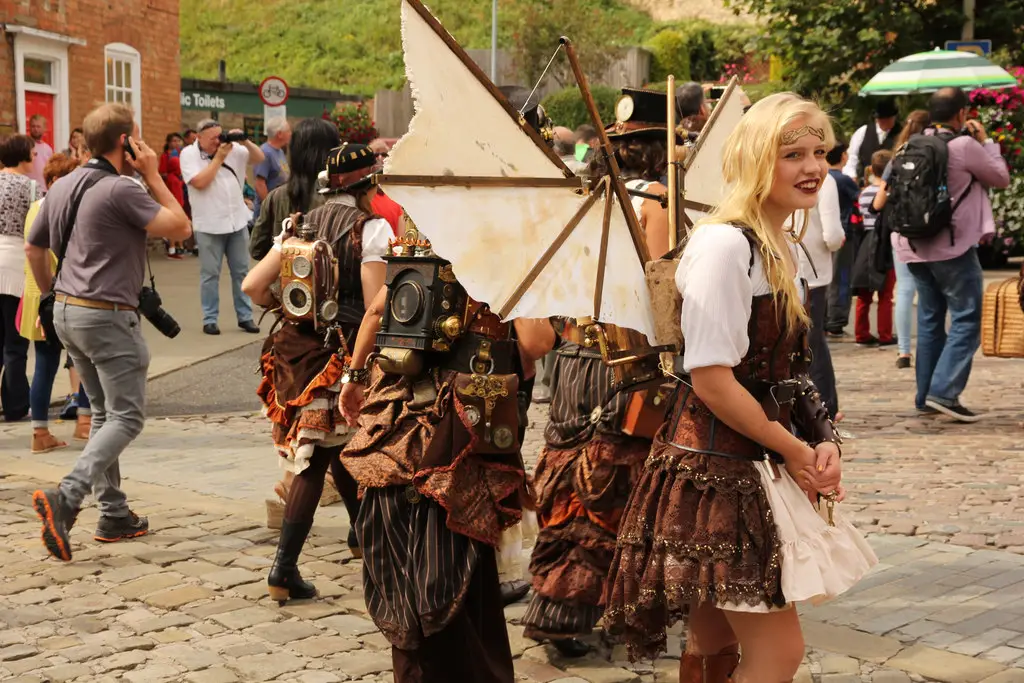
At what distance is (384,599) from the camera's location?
411cm

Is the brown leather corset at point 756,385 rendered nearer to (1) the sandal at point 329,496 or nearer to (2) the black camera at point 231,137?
(1) the sandal at point 329,496

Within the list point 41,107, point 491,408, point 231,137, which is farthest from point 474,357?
point 41,107

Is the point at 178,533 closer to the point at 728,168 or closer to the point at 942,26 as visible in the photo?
the point at 728,168

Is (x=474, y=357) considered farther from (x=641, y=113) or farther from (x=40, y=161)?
(x=40, y=161)

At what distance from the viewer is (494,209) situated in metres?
3.42

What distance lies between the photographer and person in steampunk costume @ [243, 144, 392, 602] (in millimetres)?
5332

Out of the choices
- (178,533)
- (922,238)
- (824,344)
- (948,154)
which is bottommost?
(178,533)

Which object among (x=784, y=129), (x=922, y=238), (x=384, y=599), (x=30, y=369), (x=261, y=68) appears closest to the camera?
(x=784, y=129)

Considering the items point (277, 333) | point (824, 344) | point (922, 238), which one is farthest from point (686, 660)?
point (922, 238)

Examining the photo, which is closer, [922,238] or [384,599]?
[384,599]

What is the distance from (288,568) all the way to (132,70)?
1946cm

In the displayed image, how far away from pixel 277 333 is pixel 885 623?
269 cm

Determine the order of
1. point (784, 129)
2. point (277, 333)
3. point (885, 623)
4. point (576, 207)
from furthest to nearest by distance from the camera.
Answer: point (277, 333), point (885, 623), point (576, 207), point (784, 129)

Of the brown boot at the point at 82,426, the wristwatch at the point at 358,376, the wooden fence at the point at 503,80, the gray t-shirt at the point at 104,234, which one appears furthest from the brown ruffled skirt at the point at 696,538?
the wooden fence at the point at 503,80
